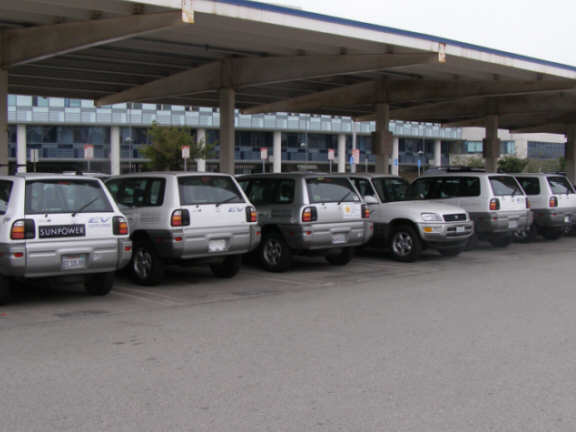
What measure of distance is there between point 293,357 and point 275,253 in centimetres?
653

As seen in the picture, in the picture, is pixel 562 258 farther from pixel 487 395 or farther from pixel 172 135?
pixel 172 135

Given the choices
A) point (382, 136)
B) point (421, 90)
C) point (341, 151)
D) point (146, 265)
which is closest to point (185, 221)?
point (146, 265)

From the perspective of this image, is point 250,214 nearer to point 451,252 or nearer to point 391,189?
point 391,189

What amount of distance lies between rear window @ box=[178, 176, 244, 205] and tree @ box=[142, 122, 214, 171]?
4211cm

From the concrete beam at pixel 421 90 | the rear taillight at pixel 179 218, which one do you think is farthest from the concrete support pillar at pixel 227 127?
the rear taillight at pixel 179 218

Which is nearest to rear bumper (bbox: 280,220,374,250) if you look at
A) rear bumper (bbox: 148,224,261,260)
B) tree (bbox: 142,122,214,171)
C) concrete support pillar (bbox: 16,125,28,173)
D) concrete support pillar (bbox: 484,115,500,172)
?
A: rear bumper (bbox: 148,224,261,260)

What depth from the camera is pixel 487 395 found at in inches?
222

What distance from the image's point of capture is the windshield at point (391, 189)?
15.8 metres

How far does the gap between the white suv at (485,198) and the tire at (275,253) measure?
13.6 feet

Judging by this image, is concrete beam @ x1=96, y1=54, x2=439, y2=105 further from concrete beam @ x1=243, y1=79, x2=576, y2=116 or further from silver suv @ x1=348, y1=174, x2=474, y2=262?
concrete beam @ x1=243, y1=79, x2=576, y2=116

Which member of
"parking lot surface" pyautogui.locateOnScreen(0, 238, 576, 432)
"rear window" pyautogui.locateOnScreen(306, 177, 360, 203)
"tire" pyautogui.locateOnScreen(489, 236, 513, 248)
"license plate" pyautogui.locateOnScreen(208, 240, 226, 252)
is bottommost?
"parking lot surface" pyautogui.locateOnScreen(0, 238, 576, 432)

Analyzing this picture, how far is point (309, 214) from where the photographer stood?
12797 millimetres

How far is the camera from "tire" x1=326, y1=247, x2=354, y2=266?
14.1 meters

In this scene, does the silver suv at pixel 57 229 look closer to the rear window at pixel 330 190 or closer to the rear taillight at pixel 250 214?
the rear taillight at pixel 250 214
